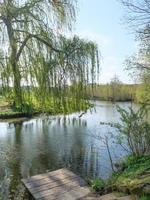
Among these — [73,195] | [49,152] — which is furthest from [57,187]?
[49,152]

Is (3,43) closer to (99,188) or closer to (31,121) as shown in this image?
(99,188)

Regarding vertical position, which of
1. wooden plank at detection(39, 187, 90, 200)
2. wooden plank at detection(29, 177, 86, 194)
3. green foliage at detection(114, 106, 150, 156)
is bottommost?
wooden plank at detection(29, 177, 86, 194)

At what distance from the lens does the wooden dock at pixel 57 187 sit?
26.0 ft

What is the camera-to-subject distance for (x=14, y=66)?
8.34 meters

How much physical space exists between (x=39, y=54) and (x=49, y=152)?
22.1 feet

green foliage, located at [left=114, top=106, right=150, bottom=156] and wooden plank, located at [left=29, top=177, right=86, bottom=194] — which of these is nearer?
wooden plank, located at [left=29, top=177, right=86, bottom=194]

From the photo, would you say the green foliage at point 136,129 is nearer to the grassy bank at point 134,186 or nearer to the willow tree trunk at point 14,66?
the grassy bank at point 134,186

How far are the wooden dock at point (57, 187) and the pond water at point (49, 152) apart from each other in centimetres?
49

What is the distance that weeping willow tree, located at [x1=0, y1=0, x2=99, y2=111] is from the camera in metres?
8.21

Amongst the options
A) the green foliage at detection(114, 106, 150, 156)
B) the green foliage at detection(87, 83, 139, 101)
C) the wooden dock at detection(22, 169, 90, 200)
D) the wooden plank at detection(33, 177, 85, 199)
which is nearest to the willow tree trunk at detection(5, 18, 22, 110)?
the wooden dock at detection(22, 169, 90, 200)

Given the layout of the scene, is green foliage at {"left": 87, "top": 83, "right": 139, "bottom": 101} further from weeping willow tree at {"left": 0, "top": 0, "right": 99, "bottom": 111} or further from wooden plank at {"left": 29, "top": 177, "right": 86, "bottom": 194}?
wooden plank at {"left": 29, "top": 177, "right": 86, "bottom": 194}

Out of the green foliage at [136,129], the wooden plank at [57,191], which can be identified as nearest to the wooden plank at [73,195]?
A: the wooden plank at [57,191]

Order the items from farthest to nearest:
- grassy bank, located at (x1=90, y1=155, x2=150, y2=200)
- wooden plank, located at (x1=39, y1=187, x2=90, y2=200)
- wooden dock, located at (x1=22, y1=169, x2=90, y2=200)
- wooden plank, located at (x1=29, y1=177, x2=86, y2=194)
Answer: wooden plank, located at (x1=29, y1=177, x2=86, y2=194), wooden dock, located at (x1=22, y1=169, x2=90, y2=200), wooden plank, located at (x1=39, y1=187, x2=90, y2=200), grassy bank, located at (x1=90, y1=155, x2=150, y2=200)

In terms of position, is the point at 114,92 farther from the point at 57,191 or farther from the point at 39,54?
the point at 57,191
